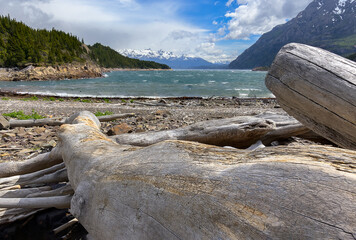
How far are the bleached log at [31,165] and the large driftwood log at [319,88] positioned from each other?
3.43m

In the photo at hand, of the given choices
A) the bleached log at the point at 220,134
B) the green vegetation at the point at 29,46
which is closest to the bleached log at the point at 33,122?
the bleached log at the point at 220,134

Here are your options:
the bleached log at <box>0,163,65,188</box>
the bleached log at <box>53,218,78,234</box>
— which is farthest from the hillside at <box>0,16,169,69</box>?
the bleached log at <box>53,218,78,234</box>

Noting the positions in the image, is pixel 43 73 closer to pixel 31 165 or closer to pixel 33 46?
pixel 33 46

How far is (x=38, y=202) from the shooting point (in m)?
2.55

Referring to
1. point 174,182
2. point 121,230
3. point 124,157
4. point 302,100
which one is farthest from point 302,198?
point 302,100

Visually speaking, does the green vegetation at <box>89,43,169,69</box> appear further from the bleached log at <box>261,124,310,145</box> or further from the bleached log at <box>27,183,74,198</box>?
the bleached log at <box>27,183,74,198</box>

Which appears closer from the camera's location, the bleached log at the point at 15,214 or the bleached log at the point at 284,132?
the bleached log at the point at 15,214

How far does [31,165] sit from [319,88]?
14.0ft

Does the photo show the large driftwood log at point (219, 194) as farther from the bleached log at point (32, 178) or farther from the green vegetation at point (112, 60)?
the green vegetation at point (112, 60)

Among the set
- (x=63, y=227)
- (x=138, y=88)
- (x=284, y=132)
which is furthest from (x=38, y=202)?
(x=138, y=88)

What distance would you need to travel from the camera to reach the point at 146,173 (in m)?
1.75

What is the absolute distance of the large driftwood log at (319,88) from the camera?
7.38 feet

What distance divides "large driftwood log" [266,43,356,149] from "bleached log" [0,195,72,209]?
9.18 ft

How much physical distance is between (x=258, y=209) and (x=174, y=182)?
0.60 metres
